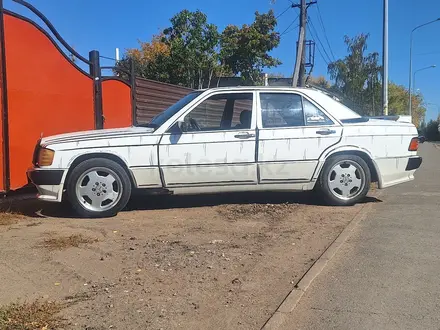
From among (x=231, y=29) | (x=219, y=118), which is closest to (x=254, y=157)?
(x=219, y=118)

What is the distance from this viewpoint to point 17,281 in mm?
4043

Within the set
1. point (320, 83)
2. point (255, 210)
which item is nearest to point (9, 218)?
point (255, 210)

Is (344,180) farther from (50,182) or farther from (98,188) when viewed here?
(50,182)

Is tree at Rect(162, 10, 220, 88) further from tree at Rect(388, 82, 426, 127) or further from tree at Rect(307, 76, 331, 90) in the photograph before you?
tree at Rect(388, 82, 426, 127)

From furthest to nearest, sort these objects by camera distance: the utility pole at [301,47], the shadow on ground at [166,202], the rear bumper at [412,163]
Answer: the utility pole at [301,47] → the rear bumper at [412,163] → the shadow on ground at [166,202]

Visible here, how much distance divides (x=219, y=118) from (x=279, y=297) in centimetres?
363

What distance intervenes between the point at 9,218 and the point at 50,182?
73 cm

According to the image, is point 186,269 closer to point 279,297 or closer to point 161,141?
point 279,297

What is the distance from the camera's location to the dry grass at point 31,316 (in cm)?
318

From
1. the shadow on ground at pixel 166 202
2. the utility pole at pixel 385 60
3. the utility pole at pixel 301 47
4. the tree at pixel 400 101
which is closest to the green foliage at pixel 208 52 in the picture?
the utility pole at pixel 301 47

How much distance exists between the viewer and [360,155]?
712 centimetres

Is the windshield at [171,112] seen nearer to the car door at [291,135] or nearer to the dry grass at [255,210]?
the car door at [291,135]

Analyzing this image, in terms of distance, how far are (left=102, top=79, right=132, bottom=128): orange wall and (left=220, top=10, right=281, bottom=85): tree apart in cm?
1872

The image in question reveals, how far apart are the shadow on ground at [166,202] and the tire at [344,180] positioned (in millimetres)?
305
